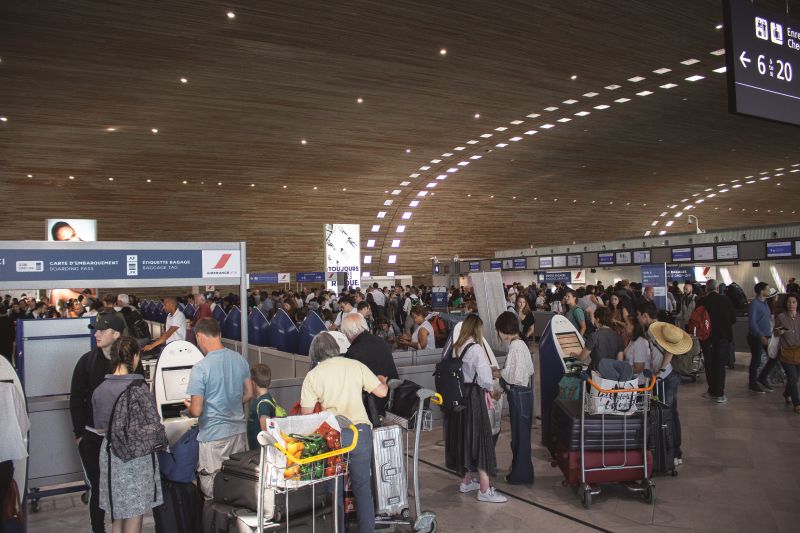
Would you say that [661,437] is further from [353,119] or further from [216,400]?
[353,119]

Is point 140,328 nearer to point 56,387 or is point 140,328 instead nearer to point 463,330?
point 56,387

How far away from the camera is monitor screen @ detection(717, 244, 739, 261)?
1780cm

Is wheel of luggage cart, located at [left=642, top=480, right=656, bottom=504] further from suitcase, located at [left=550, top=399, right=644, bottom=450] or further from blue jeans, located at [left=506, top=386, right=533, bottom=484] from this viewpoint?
blue jeans, located at [left=506, top=386, right=533, bottom=484]

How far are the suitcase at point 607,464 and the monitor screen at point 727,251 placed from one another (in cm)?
1446

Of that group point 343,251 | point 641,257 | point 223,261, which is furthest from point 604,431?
point 343,251

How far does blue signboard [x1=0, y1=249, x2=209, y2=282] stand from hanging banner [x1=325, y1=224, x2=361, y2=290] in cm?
1865

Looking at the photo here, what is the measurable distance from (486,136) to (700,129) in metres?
9.60

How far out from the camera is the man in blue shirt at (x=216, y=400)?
4.66 metres

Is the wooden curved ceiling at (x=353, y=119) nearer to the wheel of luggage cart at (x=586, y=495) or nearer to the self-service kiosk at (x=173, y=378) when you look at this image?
the self-service kiosk at (x=173, y=378)

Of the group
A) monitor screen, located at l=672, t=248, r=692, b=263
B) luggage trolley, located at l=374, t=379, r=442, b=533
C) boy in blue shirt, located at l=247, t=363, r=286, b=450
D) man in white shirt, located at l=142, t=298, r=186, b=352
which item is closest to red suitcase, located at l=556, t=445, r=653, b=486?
luggage trolley, located at l=374, t=379, r=442, b=533

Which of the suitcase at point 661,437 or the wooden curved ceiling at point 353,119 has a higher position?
the wooden curved ceiling at point 353,119

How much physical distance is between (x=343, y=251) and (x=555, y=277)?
8787 millimetres

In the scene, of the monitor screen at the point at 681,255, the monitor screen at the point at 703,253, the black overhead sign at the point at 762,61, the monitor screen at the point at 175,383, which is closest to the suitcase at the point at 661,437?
the black overhead sign at the point at 762,61

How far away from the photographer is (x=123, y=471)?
402 centimetres
